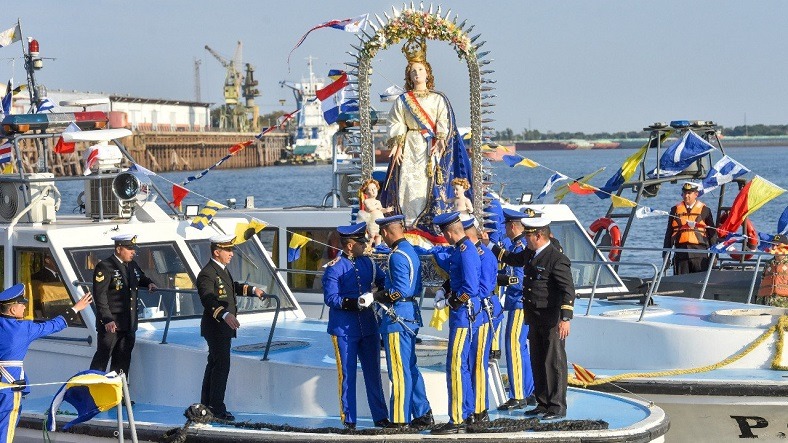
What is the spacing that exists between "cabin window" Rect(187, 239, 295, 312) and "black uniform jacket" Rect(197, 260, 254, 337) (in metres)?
2.31

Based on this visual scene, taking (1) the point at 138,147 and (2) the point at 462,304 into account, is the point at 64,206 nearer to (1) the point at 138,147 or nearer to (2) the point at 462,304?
(2) the point at 462,304

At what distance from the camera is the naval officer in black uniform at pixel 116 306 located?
10.1 metres

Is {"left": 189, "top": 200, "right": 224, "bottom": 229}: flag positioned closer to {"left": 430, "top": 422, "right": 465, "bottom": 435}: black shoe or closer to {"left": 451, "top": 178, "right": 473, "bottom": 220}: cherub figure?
{"left": 451, "top": 178, "right": 473, "bottom": 220}: cherub figure

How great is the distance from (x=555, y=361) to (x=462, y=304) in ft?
3.08

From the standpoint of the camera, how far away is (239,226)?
11.9 m

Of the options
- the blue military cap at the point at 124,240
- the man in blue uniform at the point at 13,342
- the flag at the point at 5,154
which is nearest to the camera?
the man in blue uniform at the point at 13,342

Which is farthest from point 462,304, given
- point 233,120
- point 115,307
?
point 233,120

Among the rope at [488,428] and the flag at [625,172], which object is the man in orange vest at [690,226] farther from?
the rope at [488,428]

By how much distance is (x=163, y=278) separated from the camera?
11531 millimetres

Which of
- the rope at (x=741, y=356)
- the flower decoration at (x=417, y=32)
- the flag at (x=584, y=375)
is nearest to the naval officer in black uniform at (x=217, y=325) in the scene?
the flower decoration at (x=417, y=32)

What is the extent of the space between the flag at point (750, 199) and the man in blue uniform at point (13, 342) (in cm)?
783

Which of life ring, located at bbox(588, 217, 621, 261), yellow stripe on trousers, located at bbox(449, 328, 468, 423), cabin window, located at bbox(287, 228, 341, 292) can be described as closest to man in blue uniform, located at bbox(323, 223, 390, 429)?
yellow stripe on trousers, located at bbox(449, 328, 468, 423)

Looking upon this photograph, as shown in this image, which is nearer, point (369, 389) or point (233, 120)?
point (369, 389)

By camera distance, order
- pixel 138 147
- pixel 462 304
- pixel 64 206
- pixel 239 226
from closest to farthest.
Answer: pixel 462 304
pixel 239 226
pixel 64 206
pixel 138 147
